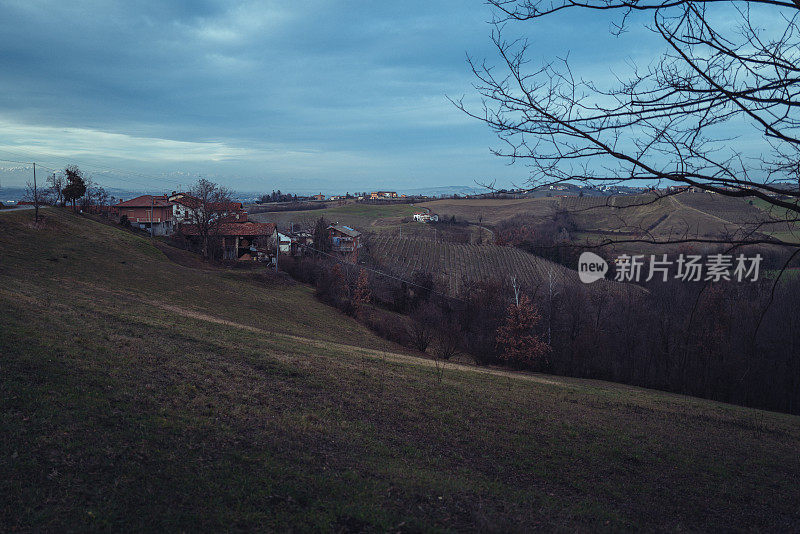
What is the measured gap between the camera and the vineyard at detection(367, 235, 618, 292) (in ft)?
217

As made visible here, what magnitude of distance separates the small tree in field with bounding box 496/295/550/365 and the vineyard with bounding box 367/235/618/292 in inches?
867

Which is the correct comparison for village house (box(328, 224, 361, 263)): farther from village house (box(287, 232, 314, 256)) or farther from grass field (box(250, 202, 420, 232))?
grass field (box(250, 202, 420, 232))

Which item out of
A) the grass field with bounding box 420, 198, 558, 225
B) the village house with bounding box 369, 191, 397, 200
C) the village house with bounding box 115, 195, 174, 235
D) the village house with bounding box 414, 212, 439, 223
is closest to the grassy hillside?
the village house with bounding box 115, 195, 174, 235

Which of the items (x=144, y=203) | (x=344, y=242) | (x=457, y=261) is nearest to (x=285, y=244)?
(x=344, y=242)

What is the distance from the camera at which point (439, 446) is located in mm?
8258

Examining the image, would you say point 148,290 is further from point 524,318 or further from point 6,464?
point 524,318

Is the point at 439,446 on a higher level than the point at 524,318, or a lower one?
higher

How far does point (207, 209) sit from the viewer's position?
54062 millimetres

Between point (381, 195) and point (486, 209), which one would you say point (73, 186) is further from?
point (381, 195)

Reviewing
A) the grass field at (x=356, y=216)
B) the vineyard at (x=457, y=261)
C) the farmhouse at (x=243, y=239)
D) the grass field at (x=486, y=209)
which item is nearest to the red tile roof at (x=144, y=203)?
the farmhouse at (x=243, y=239)

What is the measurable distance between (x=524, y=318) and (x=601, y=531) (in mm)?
33459

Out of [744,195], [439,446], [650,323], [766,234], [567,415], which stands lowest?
[650,323]

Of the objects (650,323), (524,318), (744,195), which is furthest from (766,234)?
(650,323)

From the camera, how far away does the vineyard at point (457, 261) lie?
66.2m
